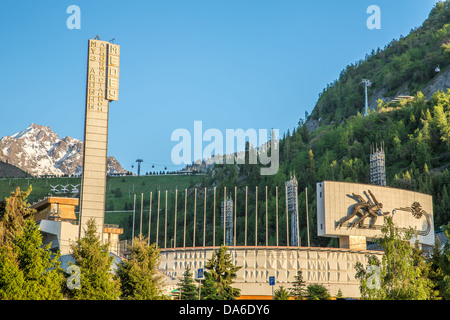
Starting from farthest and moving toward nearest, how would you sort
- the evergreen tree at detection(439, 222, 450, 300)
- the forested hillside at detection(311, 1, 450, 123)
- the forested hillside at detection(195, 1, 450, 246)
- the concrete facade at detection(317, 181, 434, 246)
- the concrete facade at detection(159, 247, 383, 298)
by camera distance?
the forested hillside at detection(311, 1, 450, 123) < the forested hillside at detection(195, 1, 450, 246) < the concrete facade at detection(159, 247, 383, 298) < the concrete facade at detection(317, 181, 434, 246) < the evergreen tree at detection(439, 222, 450, 300)

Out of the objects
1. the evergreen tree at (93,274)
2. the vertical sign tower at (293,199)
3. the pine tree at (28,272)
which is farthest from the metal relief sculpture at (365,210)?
the pine tree at (28,272)

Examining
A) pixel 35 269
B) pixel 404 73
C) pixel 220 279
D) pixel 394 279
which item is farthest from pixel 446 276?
pixel 404 73

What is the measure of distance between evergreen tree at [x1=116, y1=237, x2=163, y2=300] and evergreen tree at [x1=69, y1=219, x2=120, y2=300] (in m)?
2.73

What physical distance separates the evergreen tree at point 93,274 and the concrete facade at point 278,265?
26525 millimetres

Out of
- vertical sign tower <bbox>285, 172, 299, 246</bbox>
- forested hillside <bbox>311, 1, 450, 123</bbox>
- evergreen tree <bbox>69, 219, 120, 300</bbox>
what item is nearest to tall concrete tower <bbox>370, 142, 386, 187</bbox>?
vertical sign tower <bbox>285, 172, 299, 246</bbox>

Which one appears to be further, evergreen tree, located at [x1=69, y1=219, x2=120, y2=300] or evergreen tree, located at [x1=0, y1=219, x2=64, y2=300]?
evergreen tree, located at [x1=69, y1=219, x2=120, y2=300]

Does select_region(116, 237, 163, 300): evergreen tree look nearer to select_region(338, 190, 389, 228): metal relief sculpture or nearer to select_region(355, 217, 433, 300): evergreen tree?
select_region(355, 217, 433, 300): evergreen tree

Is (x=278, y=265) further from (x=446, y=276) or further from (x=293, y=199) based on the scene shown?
(x=446, y=276)

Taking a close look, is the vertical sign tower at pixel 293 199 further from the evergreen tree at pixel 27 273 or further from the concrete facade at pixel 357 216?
the evergreen tree at pixel 27 273

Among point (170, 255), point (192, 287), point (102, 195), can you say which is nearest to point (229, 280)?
point (192, 287)

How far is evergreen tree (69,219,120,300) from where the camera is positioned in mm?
36031

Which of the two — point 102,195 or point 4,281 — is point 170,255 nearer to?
point 102,195

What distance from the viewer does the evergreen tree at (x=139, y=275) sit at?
41531 mm
